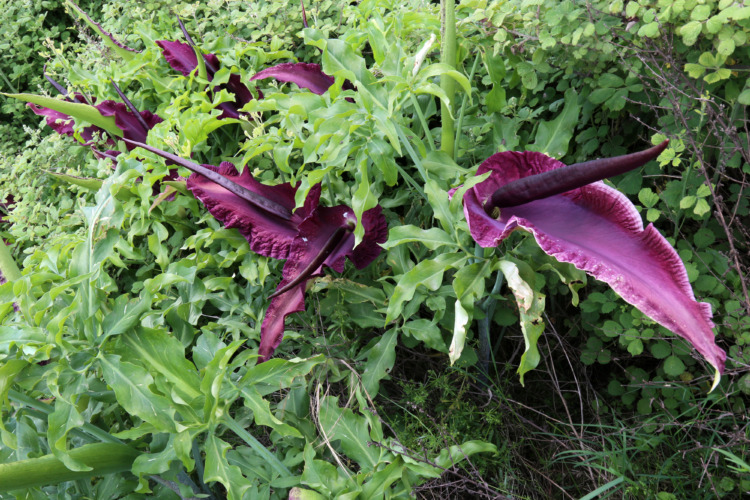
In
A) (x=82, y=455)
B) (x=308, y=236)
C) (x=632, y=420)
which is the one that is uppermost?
(x=308, y=236)

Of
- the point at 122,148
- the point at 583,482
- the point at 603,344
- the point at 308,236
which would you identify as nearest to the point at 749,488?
the point at 583,482

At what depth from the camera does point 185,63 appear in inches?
82.6

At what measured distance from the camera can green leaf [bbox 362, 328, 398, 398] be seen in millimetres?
1354

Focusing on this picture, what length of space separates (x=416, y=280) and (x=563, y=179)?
345 mm

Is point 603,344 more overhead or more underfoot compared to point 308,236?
more underfoot

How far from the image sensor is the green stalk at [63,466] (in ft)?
3.57

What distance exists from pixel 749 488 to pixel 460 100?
1.21 metres

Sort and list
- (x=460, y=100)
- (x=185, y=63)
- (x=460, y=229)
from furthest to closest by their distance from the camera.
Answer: (x=185, y=63), (x=460, y=100), (x=460, y=229)

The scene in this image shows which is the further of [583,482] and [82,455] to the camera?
[583,482]

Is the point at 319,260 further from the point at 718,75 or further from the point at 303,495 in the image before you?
the point at 718,75

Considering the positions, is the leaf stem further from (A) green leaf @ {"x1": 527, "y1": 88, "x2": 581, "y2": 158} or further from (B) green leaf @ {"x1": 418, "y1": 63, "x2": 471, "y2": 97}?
(A) green leaf @ {"x1": 527, "y1": 88, "x2": 581, "y2": 158}

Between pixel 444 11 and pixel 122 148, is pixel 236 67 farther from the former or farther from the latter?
pixel 444 11

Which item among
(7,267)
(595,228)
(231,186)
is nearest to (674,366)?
(595,228)

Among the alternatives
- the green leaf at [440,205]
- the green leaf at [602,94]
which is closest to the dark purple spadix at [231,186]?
the green leaf at [440,205]
